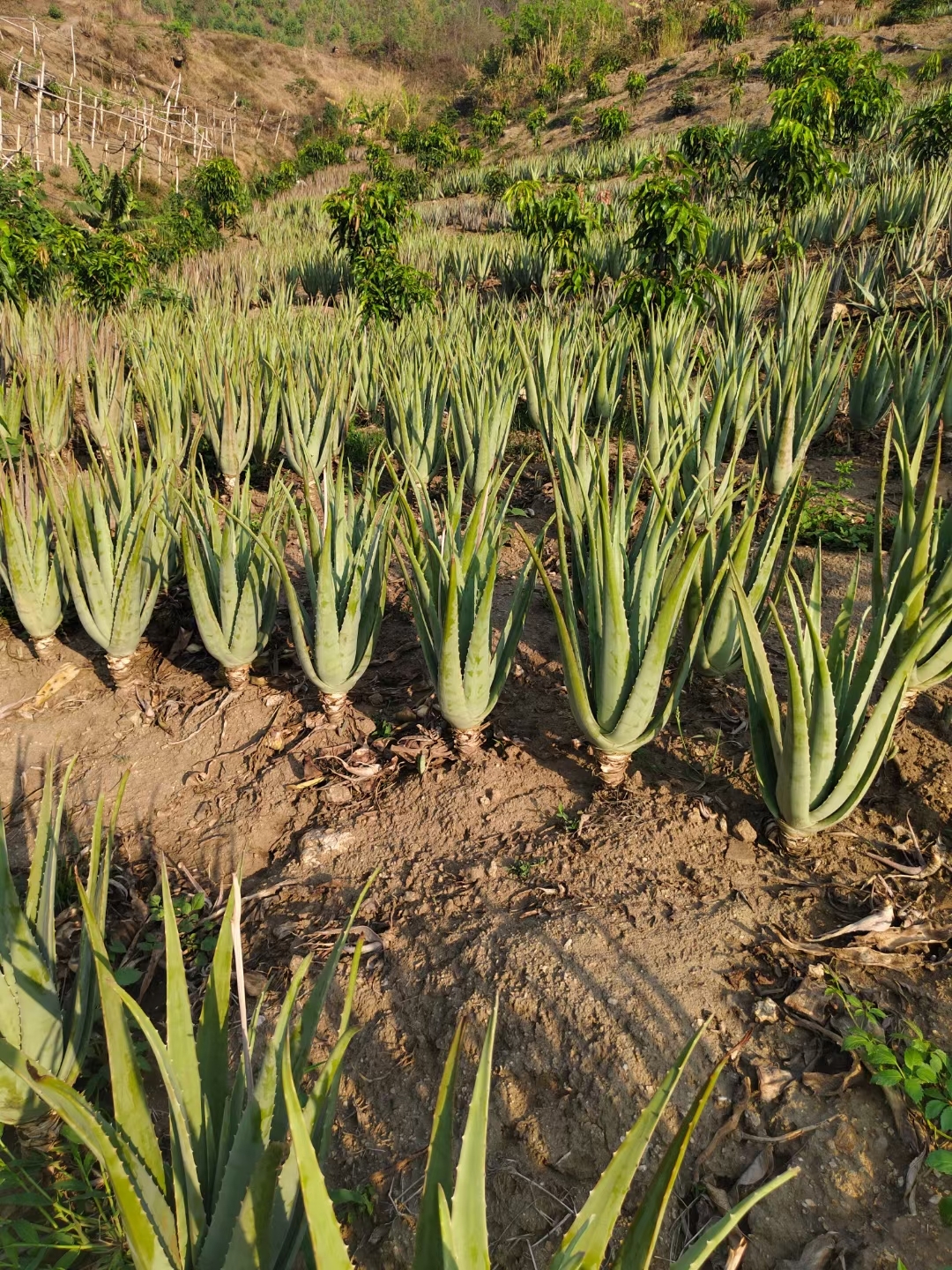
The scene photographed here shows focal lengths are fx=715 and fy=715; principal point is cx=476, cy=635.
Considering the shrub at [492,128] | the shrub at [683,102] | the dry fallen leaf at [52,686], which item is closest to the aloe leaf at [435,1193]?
the dry fallen leaf at [52,686]

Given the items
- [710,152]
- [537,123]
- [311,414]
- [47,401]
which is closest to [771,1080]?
[311,414]

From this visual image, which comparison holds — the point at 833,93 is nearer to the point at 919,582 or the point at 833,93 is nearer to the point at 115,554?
the point at 919,582

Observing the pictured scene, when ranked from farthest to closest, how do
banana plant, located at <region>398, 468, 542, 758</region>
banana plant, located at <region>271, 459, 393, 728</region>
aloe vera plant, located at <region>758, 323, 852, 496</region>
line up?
aloe vera plant, located at <region>758, 323, 852, 496</region> < banana plant, located at <region>271, 459, 393, 728</region> < banana plant, located at <region>398, 468, 542, 758</region>

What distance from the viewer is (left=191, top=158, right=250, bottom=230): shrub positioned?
16.1 metres

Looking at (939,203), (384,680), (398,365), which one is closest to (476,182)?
(939,203)

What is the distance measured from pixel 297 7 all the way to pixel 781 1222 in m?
77.6

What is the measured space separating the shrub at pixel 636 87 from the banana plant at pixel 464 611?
2712cm

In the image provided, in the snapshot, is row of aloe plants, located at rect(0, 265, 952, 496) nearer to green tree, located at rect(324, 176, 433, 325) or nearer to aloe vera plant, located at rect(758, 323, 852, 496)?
aloe vera plant, located at rect(758, 323, 852, 496)

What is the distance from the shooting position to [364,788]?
2.50m

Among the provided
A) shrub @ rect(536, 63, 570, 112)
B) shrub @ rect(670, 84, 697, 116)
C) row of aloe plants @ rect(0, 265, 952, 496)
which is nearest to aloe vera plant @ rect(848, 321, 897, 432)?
row of aloe plants @ rect(0, 265, 952, 496)

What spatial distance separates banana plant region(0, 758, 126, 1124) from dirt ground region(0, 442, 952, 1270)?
45 cm

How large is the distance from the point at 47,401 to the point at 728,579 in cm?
437

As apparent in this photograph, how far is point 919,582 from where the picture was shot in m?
1.99

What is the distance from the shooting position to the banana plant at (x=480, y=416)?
3.96 meters
